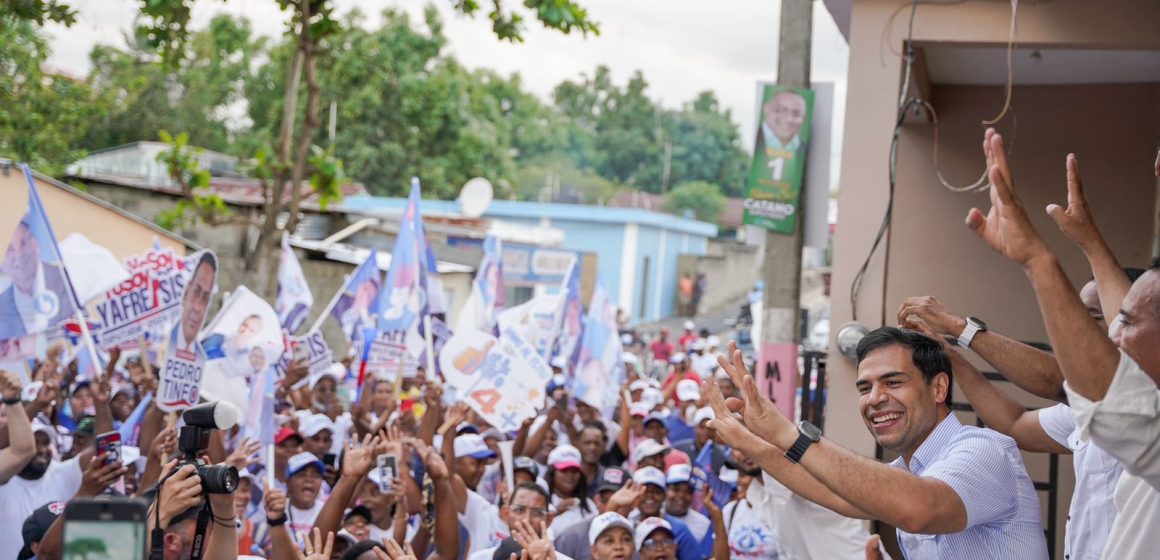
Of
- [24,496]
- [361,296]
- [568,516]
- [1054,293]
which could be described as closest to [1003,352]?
[1054,293]

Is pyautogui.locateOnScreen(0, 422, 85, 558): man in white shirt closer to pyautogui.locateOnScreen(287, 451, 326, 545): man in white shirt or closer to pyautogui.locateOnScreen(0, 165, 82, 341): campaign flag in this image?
pyautogui.locateOnScreen(287, 451, 326, 545): man in white shirt

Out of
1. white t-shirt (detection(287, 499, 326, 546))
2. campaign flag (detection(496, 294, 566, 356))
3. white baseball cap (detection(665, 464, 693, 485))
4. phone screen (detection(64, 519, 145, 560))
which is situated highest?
phone screen (detection(64, 519, 145, 560))

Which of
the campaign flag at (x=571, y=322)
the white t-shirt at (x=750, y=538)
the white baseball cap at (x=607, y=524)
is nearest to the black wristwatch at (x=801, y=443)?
the white baseball cap at (x=607, y=524)

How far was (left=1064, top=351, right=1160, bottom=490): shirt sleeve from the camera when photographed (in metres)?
2.54

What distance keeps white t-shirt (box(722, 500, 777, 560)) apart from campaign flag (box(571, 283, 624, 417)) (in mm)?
5187

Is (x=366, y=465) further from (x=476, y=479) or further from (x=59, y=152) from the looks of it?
(x=59, y=152)

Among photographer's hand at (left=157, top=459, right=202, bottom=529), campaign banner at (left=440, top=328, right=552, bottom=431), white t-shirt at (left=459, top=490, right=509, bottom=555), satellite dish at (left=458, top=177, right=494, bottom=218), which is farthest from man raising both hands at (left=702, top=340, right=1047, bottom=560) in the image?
satellite dish at (left=458, top=177, right=494, bottom=218)

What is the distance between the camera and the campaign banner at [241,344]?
9195 mm

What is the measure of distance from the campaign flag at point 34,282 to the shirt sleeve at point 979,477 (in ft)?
22.9

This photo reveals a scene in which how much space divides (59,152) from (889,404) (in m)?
23.2

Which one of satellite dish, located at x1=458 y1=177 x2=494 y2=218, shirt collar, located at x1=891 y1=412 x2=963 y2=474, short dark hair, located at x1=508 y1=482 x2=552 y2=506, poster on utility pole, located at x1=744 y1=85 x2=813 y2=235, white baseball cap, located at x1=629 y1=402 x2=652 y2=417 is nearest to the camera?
shirt collar, located at x1=891 y1=412 x2=963 y2=474

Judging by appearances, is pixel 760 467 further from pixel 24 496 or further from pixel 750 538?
pixel 24 496

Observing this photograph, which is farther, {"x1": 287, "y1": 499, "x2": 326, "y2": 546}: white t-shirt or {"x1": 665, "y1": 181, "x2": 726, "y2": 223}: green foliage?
{"x1": 665, "y1": 181, "x2": 726, "y2": 223}: green foliage

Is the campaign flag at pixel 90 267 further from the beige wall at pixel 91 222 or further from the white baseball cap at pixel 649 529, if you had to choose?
the white baseball cap at pixel 649 529
